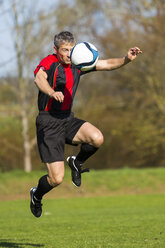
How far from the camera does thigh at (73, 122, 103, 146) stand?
294 inches

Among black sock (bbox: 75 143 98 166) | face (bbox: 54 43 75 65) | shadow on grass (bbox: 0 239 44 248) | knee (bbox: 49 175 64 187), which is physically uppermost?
face (bbox: 54 43 75 65)

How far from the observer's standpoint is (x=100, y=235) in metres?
9.74

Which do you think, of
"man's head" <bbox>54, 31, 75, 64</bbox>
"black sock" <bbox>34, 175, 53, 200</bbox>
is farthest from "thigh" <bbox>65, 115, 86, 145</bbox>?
"man's head" <bbox>54, 31, 75, 64</bbox>

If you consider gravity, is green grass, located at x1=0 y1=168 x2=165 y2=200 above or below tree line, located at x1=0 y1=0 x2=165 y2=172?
below

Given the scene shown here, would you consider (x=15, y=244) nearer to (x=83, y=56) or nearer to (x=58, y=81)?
(x=58, y=81)

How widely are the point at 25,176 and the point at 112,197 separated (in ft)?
15.7

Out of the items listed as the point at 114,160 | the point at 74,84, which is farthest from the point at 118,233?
the point at 114,160

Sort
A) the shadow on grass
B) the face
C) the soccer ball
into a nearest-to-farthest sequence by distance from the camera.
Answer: the soccer ball, the face, the shadow on grass

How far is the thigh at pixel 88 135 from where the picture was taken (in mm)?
7465

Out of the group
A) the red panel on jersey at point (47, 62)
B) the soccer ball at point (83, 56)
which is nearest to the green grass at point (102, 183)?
the red panel on jersey at point (47, 62)

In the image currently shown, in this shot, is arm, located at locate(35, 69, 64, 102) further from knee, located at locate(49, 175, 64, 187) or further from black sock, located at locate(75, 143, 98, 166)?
knee, located at locate(49, 175, 64, 187)

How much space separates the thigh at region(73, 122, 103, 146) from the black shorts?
0.07m

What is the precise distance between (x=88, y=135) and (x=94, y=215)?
9.09m

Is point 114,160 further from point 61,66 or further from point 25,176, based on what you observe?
point 61,66
